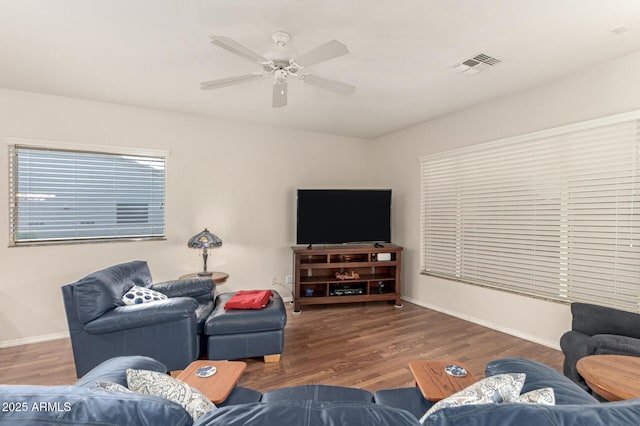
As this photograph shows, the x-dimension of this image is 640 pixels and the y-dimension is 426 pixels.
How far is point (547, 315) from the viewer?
3.12 m

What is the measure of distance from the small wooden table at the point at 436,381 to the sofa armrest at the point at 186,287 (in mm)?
2378

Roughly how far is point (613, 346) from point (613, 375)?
0.46 m

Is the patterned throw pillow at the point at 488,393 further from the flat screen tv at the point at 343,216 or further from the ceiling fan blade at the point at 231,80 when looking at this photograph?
the flat screen tv at the point at 343,216

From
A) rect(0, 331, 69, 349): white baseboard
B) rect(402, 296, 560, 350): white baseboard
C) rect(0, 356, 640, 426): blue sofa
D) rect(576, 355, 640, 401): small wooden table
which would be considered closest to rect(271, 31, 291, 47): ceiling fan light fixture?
rect(0, 356, 640, 426): blue sofa

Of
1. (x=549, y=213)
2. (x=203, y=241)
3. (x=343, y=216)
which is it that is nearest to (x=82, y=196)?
(x=203, y=241)

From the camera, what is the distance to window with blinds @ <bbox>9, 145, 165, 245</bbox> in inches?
129

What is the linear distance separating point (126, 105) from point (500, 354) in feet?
16.2

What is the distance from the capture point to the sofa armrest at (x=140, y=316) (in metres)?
2.31

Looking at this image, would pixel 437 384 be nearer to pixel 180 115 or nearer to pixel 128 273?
pixel 128 273

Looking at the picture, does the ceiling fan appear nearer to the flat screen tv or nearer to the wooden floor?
the flat screen tv

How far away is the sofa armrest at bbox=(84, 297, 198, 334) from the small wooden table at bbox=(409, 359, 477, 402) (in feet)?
5.89

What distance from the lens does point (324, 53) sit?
79.5 inches

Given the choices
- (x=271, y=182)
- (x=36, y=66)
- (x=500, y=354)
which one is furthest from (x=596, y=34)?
(x=36, y=66)

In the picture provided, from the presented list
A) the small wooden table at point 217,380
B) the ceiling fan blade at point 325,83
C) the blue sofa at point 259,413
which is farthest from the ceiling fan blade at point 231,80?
the blue sofa at point 259,413
